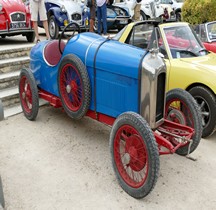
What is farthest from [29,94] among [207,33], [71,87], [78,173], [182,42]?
[207,33]

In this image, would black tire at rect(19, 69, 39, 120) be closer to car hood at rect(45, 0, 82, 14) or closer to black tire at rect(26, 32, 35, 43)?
black tire at rect(26, 32, 35, 43)

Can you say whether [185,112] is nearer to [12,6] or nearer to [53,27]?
[12,6]

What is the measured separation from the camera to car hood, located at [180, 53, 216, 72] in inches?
167

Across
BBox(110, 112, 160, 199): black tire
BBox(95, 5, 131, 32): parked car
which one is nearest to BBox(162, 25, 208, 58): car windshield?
BBox(110, 112, 160, 199): black tire

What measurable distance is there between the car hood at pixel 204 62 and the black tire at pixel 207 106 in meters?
0.30

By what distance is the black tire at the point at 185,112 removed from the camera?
3.34 meters

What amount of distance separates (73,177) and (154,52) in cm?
158

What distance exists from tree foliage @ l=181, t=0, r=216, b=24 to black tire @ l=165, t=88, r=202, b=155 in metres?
6.21

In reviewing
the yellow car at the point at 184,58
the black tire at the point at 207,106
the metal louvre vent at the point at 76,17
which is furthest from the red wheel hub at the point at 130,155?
the metal louvre vent at the point at 76,17

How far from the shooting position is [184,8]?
30.8ft

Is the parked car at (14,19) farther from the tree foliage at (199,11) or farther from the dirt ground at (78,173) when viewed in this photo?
the tree foliage at (199,11)

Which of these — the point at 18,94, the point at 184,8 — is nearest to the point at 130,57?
the point at 18,94

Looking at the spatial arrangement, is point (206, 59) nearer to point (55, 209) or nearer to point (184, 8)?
point (55, 209)

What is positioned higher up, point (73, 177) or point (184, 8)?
point (184, 8)
